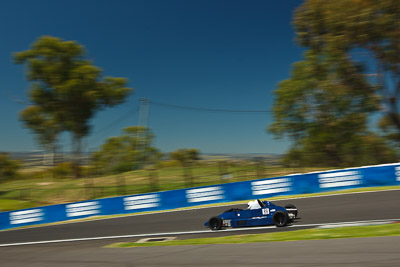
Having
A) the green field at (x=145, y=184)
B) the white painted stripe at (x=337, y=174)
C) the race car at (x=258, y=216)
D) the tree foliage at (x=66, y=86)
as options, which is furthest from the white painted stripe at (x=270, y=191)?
the tree foliage at (x=66, y=86)

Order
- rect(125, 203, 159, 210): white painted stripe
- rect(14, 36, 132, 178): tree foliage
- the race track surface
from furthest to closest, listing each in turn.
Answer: rect(14, 36, 132, 178): tree foliage
rect(125, 203, 159, 210): white painted stripe
the race track surface

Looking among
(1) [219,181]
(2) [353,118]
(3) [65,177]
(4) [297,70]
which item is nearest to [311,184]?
(1) [219,181]

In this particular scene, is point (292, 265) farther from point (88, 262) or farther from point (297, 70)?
point (297, 70)

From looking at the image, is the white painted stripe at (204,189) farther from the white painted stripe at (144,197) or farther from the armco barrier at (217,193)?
the white painted stripe at (144,197)

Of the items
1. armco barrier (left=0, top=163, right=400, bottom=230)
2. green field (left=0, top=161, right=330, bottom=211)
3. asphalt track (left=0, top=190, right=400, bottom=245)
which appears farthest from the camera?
green field (left=0, top=161, right=330, bottom=211)

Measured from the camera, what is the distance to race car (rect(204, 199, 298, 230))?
11953 mm

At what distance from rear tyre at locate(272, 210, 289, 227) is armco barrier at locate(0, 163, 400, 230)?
836 cm

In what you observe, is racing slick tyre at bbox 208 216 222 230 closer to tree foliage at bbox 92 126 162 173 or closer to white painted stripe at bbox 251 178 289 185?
white painted stripe at bbox 251 178 289 185

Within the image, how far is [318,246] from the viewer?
7387mm

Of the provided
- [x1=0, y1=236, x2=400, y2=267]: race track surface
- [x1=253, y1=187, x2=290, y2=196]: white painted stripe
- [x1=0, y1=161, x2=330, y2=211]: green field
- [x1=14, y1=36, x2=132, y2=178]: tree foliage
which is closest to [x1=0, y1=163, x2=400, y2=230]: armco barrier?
[x1=253, y1=187, x2=290, y2=196]: white painted stripe

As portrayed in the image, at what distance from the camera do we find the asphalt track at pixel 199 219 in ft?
42.1

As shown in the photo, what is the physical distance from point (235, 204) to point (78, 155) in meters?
39.2

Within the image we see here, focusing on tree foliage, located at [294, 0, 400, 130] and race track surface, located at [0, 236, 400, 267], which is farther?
tree foliage, located at [294, 0, 400, 130]

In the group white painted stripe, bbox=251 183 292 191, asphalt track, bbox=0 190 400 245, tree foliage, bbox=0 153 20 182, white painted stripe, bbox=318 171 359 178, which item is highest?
tree foliage, bbox=0 153 20 182
